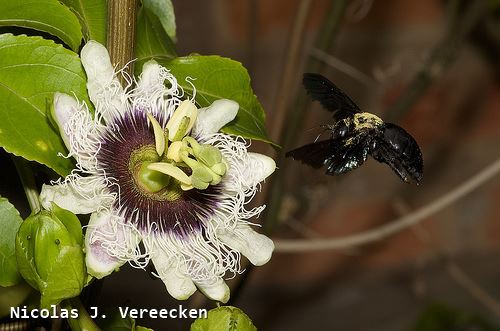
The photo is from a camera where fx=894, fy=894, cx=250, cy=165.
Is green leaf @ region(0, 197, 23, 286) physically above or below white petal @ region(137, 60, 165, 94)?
below

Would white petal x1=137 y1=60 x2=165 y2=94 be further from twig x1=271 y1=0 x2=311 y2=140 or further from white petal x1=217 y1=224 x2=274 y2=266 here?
twig x1=271 y1=0 x2=311 y2=140

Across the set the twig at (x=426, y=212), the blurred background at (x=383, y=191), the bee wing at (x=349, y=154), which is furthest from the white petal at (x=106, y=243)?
the blurred background at (x=383, y=191)

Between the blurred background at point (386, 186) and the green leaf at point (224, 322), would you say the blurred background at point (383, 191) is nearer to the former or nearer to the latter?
the blurred background at point (386, 186)

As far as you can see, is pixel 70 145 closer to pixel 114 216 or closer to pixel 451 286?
pixel 114 216

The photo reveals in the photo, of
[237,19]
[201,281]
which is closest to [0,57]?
[201,281]

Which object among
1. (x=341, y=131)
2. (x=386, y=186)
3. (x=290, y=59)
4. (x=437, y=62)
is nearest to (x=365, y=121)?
(x=341, y=131)

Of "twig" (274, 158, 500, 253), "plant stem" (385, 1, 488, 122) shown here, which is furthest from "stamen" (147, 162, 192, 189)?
"plant stem" (385, 1, 488, 122)
